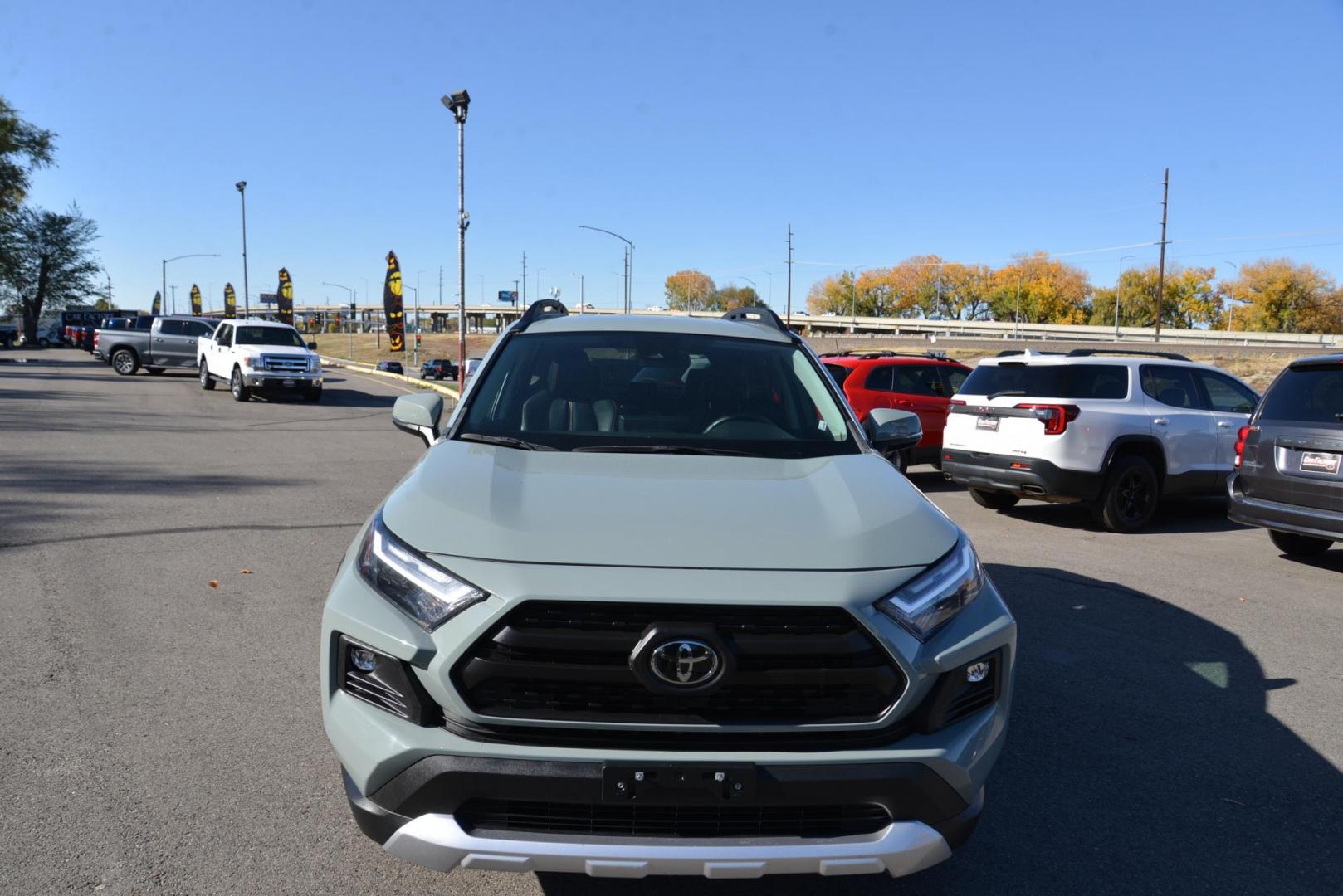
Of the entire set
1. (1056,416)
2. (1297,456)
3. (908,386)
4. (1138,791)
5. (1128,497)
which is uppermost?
(908,386)

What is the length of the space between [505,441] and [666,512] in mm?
1037

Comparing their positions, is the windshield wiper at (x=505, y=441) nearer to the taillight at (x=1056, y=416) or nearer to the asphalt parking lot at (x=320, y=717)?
the asphalt parking lot at (x=320, y=717)

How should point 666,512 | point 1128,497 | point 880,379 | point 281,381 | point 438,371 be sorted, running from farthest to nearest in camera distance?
point 438,371 → point 281,381 → point 880,379 → point 1128,497 → point 666,512

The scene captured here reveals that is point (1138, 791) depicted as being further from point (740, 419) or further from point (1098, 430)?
point (1098, 430)

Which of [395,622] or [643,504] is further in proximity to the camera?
[643,504]

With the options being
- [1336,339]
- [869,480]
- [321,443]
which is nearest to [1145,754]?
[869,480]

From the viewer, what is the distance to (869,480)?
3.35 metres

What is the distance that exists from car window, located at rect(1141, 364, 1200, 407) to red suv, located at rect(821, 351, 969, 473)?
3181mm

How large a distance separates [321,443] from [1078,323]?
127523mm

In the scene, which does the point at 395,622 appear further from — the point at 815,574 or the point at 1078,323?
the point at 1078,323

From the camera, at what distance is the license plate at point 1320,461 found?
7414mm

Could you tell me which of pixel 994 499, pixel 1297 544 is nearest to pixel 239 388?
pixel 994 499

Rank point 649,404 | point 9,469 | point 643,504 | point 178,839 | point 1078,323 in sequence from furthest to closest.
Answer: point 1078,323 → point 9,469 → point 649,404 → point 178,839 → point 643,504

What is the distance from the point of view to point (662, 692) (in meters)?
2.47
